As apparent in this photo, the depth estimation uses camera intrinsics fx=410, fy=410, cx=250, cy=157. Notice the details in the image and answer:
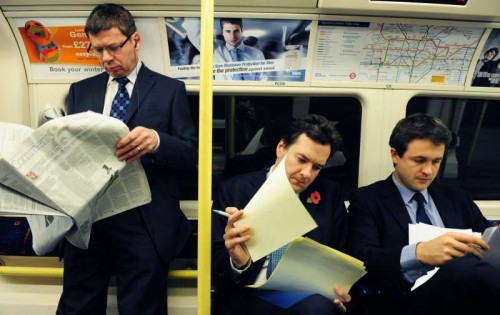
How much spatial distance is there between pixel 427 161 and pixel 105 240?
165 cm

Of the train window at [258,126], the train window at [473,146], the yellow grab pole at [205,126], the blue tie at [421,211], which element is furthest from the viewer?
the train window at [473,146]

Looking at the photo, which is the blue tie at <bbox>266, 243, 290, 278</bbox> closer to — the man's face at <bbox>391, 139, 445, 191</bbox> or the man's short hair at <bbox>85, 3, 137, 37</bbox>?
the man's face at <bbox>391, 139, 445, 191</bbox>

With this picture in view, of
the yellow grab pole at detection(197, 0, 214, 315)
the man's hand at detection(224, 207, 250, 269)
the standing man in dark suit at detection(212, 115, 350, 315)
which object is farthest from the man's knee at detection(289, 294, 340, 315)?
the yellow grab pole at detection(197, 0, 214, 315)

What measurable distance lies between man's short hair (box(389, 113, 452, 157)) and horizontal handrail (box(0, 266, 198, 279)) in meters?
1.32

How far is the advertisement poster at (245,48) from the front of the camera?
2.26 m

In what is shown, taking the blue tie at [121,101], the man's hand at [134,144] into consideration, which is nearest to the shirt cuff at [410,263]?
the man's hand at [134,144]

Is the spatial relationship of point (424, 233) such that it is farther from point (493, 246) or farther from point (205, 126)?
point (205, 126)

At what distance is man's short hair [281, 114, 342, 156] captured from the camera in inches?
76.4

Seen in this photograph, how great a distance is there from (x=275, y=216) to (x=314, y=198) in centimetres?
68

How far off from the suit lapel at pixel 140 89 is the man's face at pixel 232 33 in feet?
1.54

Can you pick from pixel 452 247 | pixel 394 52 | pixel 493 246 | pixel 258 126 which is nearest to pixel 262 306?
pixel 452 247

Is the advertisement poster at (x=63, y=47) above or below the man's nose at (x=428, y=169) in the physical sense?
above

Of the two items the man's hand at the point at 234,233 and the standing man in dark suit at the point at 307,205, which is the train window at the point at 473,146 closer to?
the standing man in dark suit at the point at 307,205

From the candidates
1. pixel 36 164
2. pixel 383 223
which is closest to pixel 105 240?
pixel 36 164
